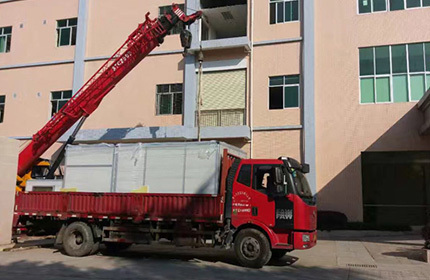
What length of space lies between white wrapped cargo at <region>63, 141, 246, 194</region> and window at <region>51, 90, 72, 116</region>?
11.0 meters

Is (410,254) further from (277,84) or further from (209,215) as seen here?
(277,84)

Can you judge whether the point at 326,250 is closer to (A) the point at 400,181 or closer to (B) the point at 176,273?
(B) the point at 176,273

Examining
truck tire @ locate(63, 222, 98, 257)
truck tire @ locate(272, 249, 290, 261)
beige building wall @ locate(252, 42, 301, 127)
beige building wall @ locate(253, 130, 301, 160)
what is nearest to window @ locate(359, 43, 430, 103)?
beige building wall @ locate(252, 42, 301, 127)

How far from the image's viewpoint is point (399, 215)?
19.3 m

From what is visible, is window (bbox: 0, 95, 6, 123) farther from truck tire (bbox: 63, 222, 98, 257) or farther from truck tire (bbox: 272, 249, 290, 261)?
truck tire (bbox: 272, 249, 290, 261)

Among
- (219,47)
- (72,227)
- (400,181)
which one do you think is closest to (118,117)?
(219,47)

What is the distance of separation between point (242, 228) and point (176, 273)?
202 cm

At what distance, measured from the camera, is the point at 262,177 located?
10516 millimetres

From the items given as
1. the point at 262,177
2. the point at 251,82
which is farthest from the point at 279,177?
the point at 251,82

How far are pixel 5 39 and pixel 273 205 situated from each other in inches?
852

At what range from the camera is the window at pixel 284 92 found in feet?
63.5

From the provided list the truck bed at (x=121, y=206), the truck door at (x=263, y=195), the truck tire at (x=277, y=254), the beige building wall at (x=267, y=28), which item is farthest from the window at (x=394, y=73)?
the truck bed at (x=121, y=206)

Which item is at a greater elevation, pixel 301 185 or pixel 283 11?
pixel 283 11

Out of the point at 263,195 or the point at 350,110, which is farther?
the point at 350,110
